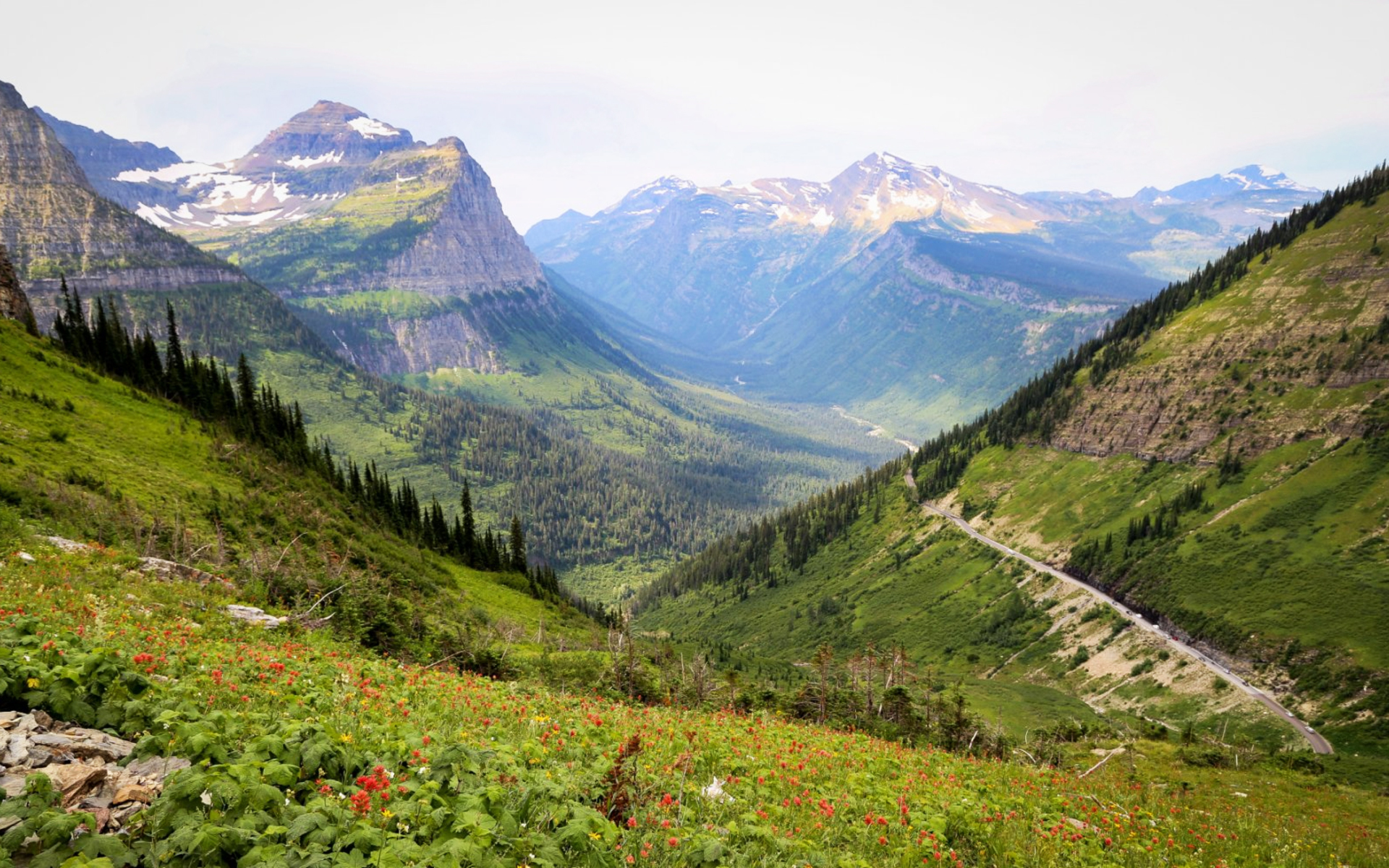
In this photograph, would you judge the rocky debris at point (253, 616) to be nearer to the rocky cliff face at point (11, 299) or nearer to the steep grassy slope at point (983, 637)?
the steep grassy slope at point (983, 637)

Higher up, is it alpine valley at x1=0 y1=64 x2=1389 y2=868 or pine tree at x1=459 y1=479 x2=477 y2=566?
alpine valley at x1=0 y1=64 x2=1389 y2=868

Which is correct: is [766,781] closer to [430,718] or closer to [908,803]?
[908,803]

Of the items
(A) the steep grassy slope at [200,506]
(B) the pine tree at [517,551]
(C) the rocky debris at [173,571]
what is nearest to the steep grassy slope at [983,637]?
(B) the pine tree at [517,551]

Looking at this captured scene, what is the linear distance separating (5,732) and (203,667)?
17.4ft

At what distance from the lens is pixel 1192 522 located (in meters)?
123

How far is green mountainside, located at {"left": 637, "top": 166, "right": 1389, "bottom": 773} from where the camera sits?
8938cm

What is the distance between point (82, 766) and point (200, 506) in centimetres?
4396

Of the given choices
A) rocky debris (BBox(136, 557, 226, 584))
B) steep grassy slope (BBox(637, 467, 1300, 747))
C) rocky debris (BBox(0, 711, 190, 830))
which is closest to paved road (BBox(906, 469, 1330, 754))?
steep grassy slope (BBox(637, 467, 1300, 747))

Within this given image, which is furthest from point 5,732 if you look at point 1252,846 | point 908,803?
point 1252,846

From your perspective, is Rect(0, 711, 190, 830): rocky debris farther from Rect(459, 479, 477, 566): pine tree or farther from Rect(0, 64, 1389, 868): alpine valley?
Rect(459, 479, 477, 566): pine tree

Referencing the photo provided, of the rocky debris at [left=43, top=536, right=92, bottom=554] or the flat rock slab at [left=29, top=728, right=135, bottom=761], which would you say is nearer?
the flat rock slab at [left=29, top=728, right=135, bottom=761]

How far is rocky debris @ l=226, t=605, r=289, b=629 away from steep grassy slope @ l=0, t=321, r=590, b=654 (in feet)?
14.1

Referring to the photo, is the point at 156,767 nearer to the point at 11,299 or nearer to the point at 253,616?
the point at 253,616

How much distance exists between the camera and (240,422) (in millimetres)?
82812
